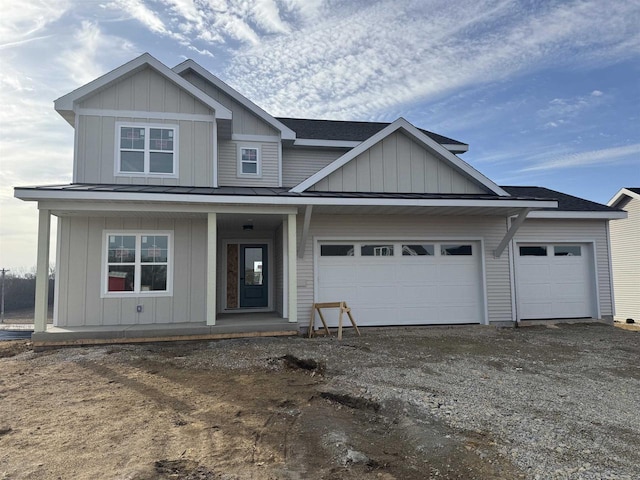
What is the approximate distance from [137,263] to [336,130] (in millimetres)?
8084

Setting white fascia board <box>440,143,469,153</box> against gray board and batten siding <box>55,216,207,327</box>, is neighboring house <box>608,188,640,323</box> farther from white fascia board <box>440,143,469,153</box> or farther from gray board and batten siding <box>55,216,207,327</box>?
gray board and batten siding <box>55,216,207,327</box>

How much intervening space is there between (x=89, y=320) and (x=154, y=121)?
4962 millimetres

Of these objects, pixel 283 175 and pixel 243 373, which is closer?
pixel 243 373

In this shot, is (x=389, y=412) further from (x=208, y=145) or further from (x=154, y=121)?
(x=154, y=121)

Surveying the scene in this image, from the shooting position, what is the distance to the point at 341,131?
13.8m

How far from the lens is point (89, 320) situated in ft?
29.2

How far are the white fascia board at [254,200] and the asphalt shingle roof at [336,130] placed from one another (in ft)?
14.8

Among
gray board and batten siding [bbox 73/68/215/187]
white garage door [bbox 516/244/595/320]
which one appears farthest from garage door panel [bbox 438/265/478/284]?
gray board and batten siding [bbox 73/68/215/187]

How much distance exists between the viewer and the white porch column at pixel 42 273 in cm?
784

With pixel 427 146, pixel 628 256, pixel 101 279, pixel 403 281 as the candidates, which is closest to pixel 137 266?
pixel 101 279

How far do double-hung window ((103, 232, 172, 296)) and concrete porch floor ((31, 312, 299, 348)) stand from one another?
88 centimetres

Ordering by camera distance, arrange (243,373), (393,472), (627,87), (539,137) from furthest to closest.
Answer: (539,137)
(627,87)
(243,373)
(393,472)

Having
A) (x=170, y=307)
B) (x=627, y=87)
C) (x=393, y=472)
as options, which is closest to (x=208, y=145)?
(x=170, y=307)

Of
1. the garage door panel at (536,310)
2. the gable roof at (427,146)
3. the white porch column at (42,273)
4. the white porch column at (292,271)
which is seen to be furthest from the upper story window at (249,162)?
the garage door panel at (536,310)
